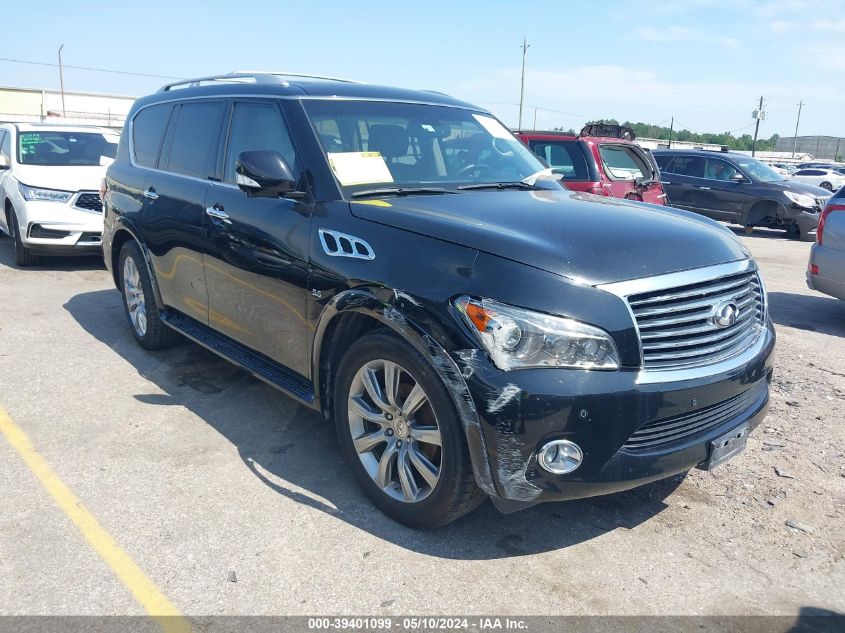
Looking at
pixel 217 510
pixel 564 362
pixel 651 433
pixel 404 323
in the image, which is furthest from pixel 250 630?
pixel 651 433

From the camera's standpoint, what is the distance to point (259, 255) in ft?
12.7

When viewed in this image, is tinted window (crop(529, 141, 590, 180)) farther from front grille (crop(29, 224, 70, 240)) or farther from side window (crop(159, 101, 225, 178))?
front grille (crop(29, 224, 70, 240))

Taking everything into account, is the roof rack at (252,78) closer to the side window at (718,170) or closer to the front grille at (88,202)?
the front grille at (88,202)

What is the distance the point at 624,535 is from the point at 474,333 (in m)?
1.33

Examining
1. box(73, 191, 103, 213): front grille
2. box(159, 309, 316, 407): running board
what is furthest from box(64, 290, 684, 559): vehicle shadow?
box(73, 191, 103, 213): front grille

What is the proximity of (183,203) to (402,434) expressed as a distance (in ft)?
8.02

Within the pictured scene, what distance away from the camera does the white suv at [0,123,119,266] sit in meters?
8.57

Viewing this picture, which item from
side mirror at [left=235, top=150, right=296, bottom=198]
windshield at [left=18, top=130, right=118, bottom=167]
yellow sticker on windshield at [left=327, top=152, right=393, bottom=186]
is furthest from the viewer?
windshield at [left=18, top=130, right=118, bottom=167]

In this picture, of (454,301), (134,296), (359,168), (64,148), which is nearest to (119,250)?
(134,296)

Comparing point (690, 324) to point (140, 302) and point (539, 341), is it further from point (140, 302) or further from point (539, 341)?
point (140, 302)

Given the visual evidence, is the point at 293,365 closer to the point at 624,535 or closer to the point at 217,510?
the point at 217,510

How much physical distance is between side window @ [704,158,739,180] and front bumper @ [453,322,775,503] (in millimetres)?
13769

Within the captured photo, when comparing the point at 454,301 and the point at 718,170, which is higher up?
the point at 718,170

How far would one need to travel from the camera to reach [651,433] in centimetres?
281
